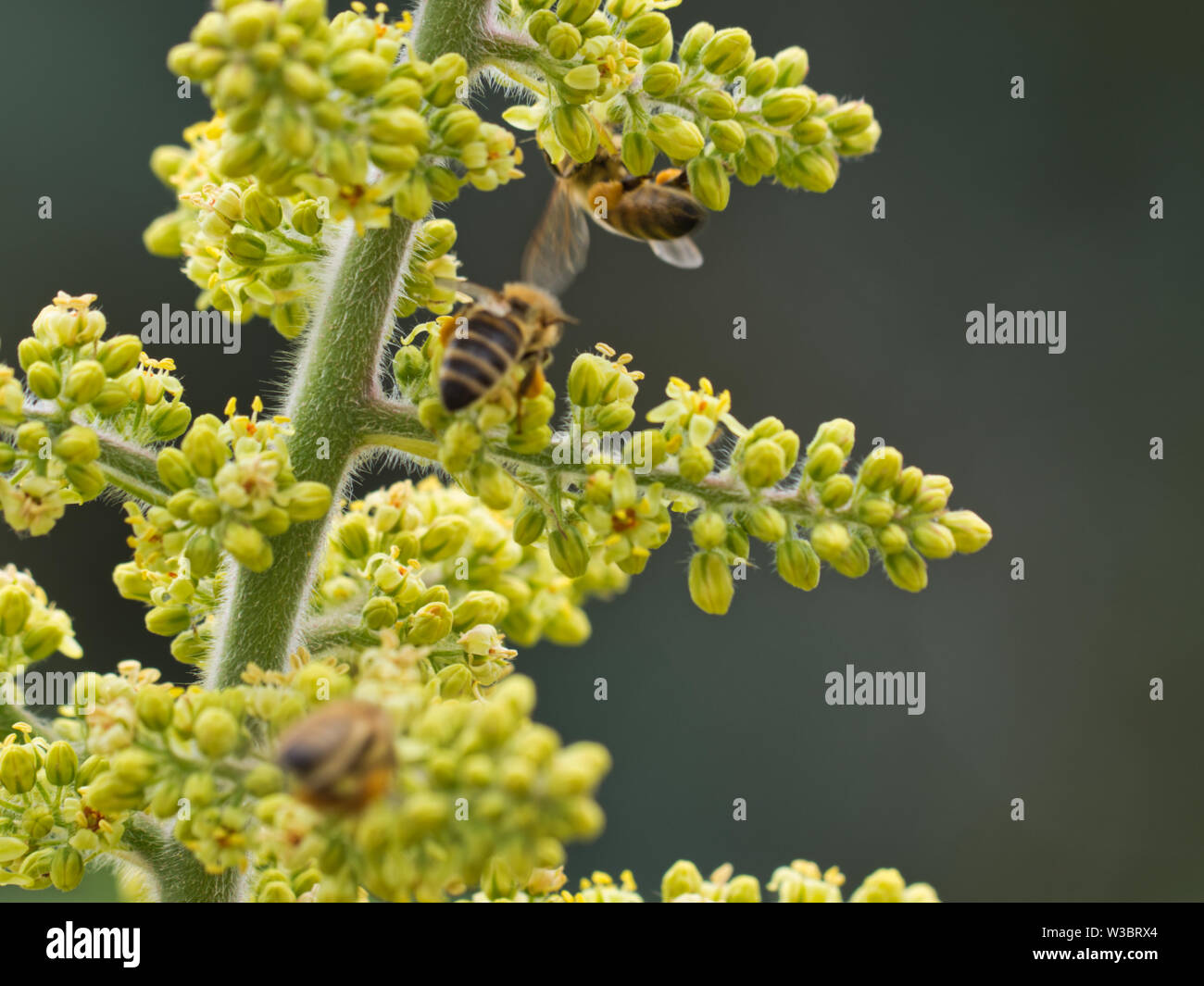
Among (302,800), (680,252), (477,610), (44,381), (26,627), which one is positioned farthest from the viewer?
(680,252)

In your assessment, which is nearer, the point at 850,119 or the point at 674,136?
the point at 674,136

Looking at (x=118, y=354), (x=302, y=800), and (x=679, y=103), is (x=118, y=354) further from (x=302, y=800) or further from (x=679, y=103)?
(x=679, y=103)

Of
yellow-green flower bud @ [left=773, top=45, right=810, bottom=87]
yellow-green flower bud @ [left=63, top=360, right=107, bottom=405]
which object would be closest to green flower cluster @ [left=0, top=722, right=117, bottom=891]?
yellow-green flower bud @ [left=63, top=360, right=107, bottom=405]

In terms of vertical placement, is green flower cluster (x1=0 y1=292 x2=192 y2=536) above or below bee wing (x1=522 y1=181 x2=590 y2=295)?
below

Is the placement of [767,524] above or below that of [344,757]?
above

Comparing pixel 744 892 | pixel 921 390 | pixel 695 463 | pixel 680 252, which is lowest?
pixel 744 892

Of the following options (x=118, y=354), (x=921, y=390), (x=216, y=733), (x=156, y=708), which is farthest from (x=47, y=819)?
(x=921, y=390)

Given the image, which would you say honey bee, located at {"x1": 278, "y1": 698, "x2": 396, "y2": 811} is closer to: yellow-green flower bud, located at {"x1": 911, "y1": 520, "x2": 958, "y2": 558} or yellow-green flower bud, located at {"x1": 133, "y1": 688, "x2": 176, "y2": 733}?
yellow-green flower bud, located at {"x1": 133, "y1": 688, "x2": 176, "y2": 733}
